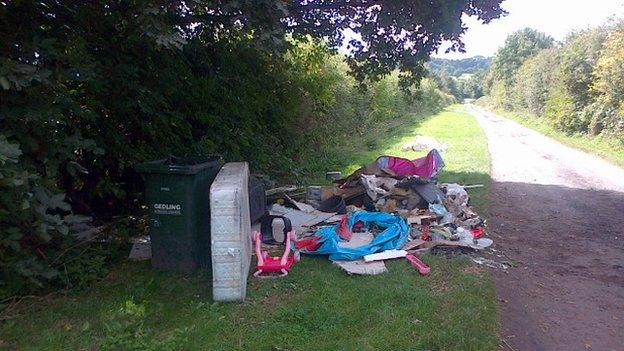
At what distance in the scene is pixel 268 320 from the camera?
166 inches

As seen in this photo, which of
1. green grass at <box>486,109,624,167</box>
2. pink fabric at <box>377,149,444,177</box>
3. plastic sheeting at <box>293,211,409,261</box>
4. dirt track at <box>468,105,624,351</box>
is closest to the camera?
dirt track at <box>468,105,624,351</box>

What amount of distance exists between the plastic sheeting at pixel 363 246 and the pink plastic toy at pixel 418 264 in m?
0.34

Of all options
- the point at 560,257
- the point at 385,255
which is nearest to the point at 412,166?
the point at 560,257

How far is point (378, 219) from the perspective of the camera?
6.99m

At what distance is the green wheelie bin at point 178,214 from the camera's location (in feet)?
16.4

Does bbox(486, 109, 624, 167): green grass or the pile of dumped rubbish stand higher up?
the pile of dumped rubbish

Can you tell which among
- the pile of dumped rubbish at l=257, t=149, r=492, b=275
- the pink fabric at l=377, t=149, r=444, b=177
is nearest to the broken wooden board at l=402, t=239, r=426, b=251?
the pile of dumped rubbish at l=257, t=149, r=492, b=275

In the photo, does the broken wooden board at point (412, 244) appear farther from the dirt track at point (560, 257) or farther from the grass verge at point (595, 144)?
the grass verge at point (595, 144)

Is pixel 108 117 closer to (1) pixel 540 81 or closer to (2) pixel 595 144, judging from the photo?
Result: (2) pixel 595 144

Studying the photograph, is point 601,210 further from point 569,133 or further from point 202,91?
point 569,133

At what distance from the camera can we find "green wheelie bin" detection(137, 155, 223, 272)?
196 inches

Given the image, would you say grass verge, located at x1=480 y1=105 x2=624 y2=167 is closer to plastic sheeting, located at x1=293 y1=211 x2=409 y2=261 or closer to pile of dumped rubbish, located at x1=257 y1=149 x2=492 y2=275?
pile of dumped rubbish, located at x1=257 y1=149 x2=492 y2=275

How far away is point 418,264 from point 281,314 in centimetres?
200

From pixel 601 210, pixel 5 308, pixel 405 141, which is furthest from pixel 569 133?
pixel 5 308
